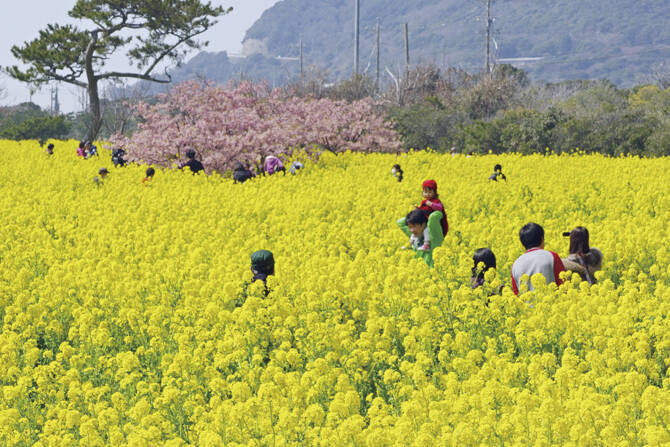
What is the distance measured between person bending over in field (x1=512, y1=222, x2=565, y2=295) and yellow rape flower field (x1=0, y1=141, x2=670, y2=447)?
307mm

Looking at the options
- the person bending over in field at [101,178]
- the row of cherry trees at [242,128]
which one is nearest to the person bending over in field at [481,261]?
the person bending over in field at [101,178]

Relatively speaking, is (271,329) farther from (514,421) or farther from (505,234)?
(505,234)

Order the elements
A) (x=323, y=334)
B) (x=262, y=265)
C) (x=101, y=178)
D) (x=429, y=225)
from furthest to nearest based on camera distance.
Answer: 1. (x=101, y=178)
2. (x=429, y=225)
3. (x=262, y=265)
4. (x=323, y=334)

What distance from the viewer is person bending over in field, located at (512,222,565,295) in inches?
256

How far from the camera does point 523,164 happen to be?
22.0m

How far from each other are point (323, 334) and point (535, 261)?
6.83 feet

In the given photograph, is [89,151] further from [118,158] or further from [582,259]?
[582,259]

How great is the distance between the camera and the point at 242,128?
75.2 feet

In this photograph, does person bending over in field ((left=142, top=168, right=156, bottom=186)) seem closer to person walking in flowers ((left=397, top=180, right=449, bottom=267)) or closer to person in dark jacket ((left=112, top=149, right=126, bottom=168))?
person in dark jacket ((left=112, top=149, right=126, bottom=168))

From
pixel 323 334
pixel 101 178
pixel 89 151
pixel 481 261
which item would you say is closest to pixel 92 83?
pixel 89 151

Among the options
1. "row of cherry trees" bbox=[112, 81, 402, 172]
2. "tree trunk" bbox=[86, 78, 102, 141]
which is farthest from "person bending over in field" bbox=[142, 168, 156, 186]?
"tree trunk" bbox=[86, 78, 102, 141]

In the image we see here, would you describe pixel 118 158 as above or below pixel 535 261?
above

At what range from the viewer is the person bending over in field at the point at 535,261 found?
6.50 meters

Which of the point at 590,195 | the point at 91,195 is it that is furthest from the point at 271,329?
the point at 91,195
